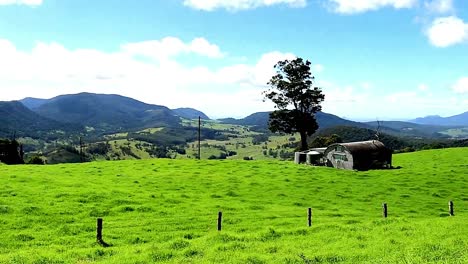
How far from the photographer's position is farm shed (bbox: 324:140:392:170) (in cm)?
7712

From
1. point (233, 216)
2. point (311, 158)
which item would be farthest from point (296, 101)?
point (233, 216)

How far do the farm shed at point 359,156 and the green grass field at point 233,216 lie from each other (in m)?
9.06

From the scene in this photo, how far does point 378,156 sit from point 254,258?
6553cm

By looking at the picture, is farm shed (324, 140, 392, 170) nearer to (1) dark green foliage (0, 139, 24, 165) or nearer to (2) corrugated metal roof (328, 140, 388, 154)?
(2) corrugated metal roof (328, 140, 388, 154)

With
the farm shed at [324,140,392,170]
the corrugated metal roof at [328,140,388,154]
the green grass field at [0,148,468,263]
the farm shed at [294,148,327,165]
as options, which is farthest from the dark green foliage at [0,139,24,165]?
the corrugated metal roof at [328,140,388,154]

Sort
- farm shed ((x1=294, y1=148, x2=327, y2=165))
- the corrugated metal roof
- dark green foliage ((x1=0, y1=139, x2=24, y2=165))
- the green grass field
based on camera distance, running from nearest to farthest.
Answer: the green grass field → the corrugated metal roof → farm shed ((x1=294, y1=148, x2=327, y2=165)) → dark green foliage ((x1=0, y1=139, x2=24, y2=165))

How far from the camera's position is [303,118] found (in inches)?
3580

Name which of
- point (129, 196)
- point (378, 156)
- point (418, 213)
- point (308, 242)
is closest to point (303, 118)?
point (378, 156)

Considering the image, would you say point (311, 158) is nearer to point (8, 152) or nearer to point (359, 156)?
point (359, 156)

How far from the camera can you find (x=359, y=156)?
254 feet

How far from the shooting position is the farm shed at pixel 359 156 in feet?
253

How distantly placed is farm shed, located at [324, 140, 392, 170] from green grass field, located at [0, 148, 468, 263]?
29.7 ft

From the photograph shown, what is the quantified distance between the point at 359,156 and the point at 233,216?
4878cm

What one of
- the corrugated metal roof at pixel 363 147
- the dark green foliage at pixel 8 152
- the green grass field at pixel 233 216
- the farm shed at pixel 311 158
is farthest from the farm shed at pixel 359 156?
the dark green foliage at pixel 8 152
